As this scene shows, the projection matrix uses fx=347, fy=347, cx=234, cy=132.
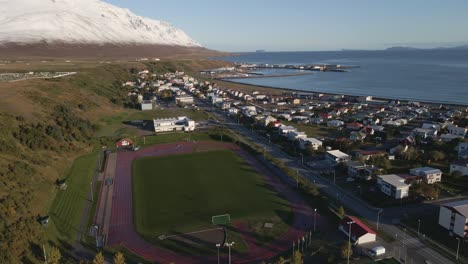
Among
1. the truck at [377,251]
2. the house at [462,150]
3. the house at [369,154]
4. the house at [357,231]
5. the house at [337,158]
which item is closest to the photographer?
the truck at [377,251]

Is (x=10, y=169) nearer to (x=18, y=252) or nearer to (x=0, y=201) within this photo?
(x=0, y=201)

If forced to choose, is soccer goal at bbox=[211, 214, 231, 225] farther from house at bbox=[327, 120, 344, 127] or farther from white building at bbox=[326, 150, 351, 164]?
house at bbox=[327, 120, 344, 127]

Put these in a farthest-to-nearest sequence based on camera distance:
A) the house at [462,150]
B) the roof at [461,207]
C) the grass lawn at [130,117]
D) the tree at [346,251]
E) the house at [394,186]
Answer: the grass lawn at [130,117]
the house at [462,150]
the house at [394,186]
the roof at [461,207]
the tree at [346,251]

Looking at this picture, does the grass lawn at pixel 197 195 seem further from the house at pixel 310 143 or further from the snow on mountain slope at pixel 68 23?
the snow on mountain slope at pixel 68 23

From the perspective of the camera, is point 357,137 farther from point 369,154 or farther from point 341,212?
point 341,212

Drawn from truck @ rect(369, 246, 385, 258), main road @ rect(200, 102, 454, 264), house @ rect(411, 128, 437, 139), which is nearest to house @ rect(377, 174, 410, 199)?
main road @ rect(200, 102, 454, 264)

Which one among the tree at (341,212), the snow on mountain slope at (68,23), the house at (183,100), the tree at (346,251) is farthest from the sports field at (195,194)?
the snow on mountain slope at (68,23)

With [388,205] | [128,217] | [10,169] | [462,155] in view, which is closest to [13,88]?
[10,169]
